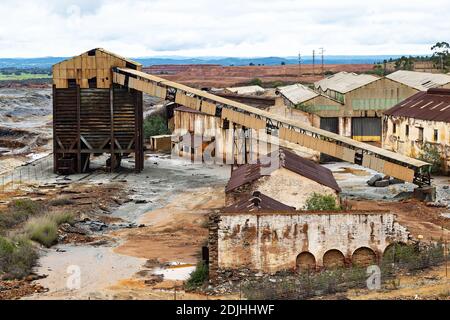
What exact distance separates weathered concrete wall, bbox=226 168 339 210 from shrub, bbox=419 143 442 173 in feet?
44.8

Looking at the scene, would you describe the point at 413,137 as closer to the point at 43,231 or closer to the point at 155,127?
the point at 43,231

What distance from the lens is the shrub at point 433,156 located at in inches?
A: 1548

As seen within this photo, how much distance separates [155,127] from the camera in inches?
2324

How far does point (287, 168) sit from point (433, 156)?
576 inches

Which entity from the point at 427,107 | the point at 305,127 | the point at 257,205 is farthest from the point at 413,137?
the point at 257,205

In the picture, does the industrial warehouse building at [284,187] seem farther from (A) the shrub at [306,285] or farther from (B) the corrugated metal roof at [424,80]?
(B) the corrugated metal roof at [424,80]

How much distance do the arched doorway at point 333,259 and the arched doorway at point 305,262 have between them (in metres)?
0.29

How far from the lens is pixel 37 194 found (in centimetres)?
3597

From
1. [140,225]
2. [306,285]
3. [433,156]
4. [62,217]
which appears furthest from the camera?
[433,156]

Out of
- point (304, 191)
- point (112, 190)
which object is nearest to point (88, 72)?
point (112, 190)

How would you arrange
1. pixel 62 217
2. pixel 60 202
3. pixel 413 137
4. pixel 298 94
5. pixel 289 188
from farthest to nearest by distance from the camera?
pixel 298 94
pixel 413 137
pixel 60 202
pixel 62 217
pixel 289 188

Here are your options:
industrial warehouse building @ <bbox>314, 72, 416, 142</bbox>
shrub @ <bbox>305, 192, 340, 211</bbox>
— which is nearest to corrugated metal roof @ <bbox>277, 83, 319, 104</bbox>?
industrial warehouse building @ <bbox>314, 72, 416, 142</bbox>

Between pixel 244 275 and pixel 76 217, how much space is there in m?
11.2
